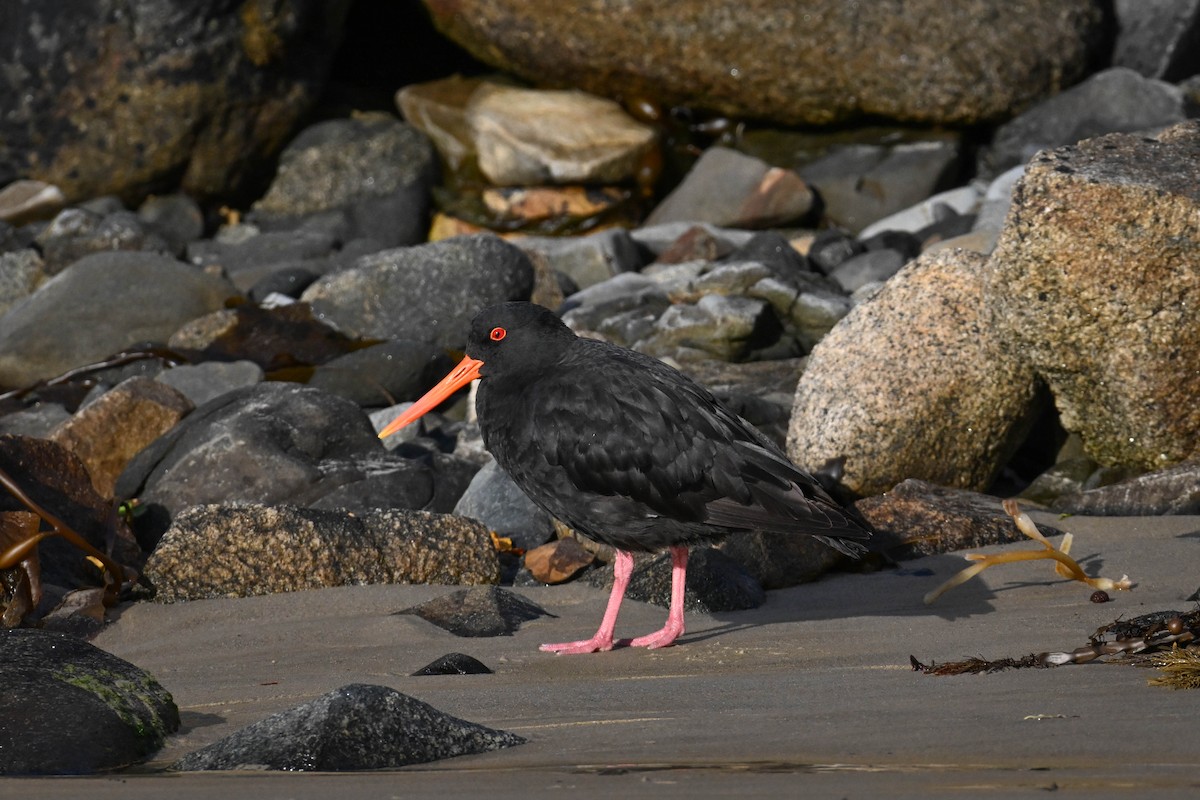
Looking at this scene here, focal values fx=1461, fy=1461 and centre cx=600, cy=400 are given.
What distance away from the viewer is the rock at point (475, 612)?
16.5 feet

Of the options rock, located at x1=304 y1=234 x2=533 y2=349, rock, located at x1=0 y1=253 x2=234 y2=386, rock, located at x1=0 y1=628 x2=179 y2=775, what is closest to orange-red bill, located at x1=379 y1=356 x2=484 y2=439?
rock, located at x1=0 y1=628 x2=179 y2=775

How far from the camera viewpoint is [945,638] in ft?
14.9

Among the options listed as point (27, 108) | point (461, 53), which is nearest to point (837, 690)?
point (27, 108)

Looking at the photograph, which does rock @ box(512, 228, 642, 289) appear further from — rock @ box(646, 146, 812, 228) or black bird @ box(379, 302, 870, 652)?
black bird @ box(379, 302, 870, 652)

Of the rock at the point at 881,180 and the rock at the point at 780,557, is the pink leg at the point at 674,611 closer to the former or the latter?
the rock at the point at 780,557

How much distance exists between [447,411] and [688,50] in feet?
18.1

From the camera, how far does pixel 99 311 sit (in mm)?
10102

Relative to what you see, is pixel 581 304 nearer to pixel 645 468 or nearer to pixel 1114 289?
pixel 1114 289

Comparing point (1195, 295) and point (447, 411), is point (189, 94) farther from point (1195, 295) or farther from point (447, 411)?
point (1195, 295)

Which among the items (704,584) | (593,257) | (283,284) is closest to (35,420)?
(283,284)

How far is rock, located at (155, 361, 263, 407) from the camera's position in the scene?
860 cm

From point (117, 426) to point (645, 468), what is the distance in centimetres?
369

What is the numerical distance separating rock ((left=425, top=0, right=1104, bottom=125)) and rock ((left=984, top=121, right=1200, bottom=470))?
6261 mm

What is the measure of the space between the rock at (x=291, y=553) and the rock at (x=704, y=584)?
0.69 metres
